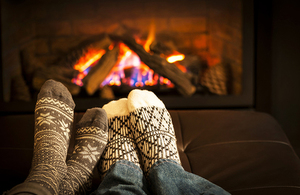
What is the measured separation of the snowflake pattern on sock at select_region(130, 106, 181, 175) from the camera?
0.72 metres

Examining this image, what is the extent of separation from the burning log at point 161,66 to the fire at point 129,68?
0.05 m

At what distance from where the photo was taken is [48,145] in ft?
2.23

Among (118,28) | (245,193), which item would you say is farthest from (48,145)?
(118,28)

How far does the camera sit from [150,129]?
80 centimetres

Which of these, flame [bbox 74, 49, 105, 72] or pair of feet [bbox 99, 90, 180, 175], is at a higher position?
flame [bbox 74, 49, 105, 72]

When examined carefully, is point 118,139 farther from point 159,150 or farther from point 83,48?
point 83,48

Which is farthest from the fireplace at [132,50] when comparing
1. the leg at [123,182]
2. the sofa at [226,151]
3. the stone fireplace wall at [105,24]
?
the leg at [123,182]

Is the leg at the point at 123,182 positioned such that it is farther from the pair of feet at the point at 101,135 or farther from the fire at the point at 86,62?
the fire at the point at 86,62

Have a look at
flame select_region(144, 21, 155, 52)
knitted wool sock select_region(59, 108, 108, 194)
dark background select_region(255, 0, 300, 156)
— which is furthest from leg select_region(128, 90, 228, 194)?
dark background select_region(255, 0, 300, 156)

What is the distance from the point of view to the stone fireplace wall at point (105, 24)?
132cm

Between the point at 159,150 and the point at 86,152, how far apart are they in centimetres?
23

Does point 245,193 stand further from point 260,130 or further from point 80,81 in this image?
point 80,81

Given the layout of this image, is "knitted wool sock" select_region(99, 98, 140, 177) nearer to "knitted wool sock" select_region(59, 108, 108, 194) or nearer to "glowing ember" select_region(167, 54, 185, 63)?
"knitted wool sock" select_region(59, 108, 108, 194)

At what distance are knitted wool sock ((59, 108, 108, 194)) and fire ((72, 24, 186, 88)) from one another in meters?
0.52
